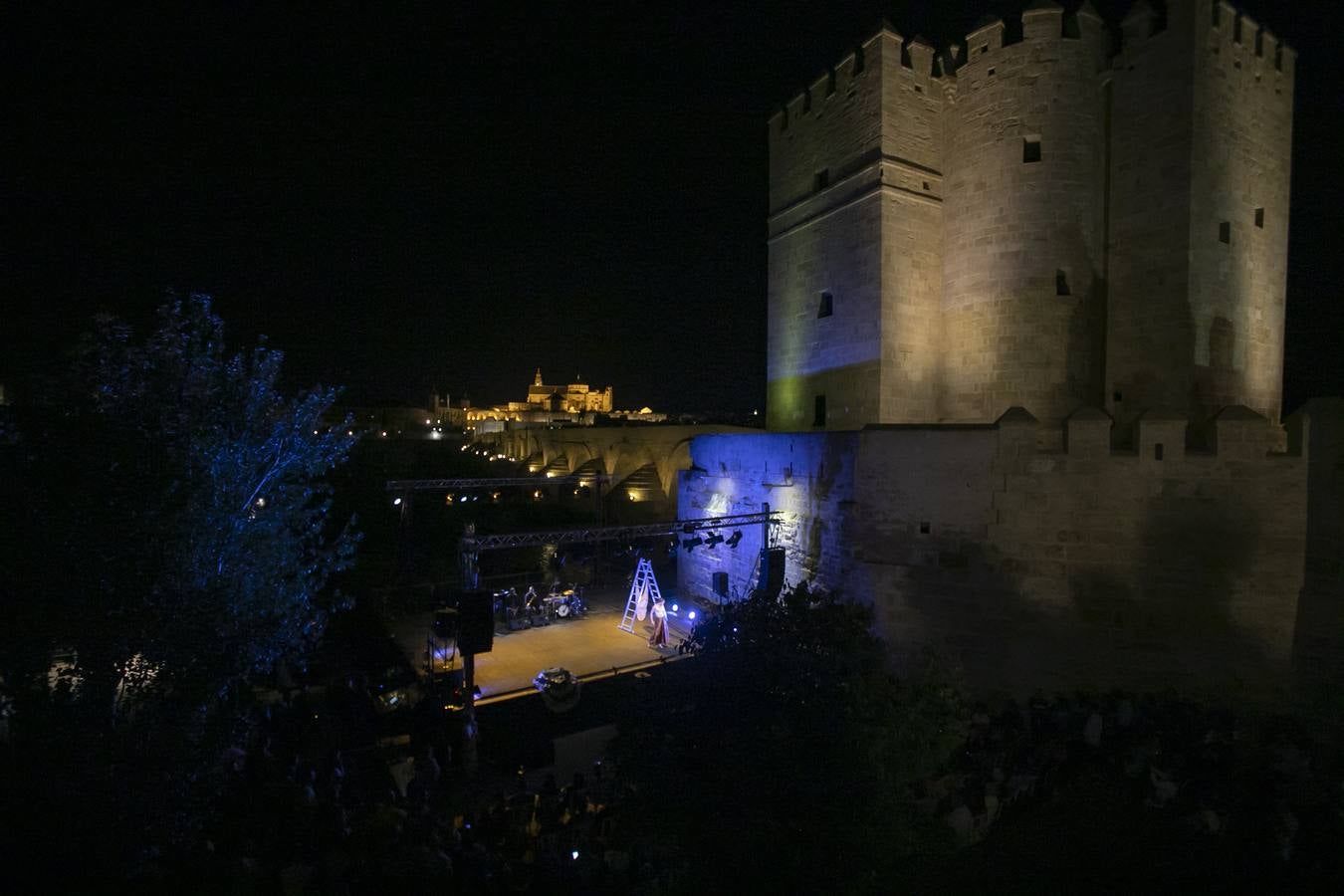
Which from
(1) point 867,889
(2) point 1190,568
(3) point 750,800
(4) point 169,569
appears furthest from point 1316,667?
(4) point 169,569

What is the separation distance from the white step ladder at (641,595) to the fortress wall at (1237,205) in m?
10.7

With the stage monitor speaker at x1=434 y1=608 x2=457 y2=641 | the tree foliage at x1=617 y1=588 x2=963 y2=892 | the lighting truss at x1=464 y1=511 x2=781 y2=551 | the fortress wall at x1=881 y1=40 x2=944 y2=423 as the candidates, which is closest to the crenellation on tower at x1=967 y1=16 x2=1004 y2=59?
the fortress wall at x1=881 y1=40 x2=944 y2=423

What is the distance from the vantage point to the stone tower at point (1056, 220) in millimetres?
11883

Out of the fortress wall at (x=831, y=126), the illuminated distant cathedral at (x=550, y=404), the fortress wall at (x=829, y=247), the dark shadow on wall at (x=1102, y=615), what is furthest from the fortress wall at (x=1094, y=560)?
the illuminated distant cathedral at (x=550, y=404)

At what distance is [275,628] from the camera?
21.0ft

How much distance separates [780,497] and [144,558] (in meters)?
10.2

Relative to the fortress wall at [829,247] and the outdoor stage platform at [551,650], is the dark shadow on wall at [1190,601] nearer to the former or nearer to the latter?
the fortress wall at [829,247]

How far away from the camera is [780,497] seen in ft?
44.0

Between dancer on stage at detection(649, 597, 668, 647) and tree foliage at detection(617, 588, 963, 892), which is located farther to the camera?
dancer on stage at detection(649, 597, 668, 647)

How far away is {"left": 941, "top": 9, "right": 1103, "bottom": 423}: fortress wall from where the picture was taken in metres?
12.8

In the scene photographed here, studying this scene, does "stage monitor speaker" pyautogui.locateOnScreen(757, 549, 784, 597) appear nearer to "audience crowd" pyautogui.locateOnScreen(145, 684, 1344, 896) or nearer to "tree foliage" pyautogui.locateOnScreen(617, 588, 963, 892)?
"audience crowd" pyautogui.locateOnScreen(145, 684, 1344, 896)

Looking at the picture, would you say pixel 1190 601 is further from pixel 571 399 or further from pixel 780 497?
pixel 571 399

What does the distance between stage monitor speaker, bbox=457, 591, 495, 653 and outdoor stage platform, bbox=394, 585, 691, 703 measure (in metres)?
1.90

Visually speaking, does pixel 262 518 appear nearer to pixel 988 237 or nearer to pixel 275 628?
pixel 275 628
